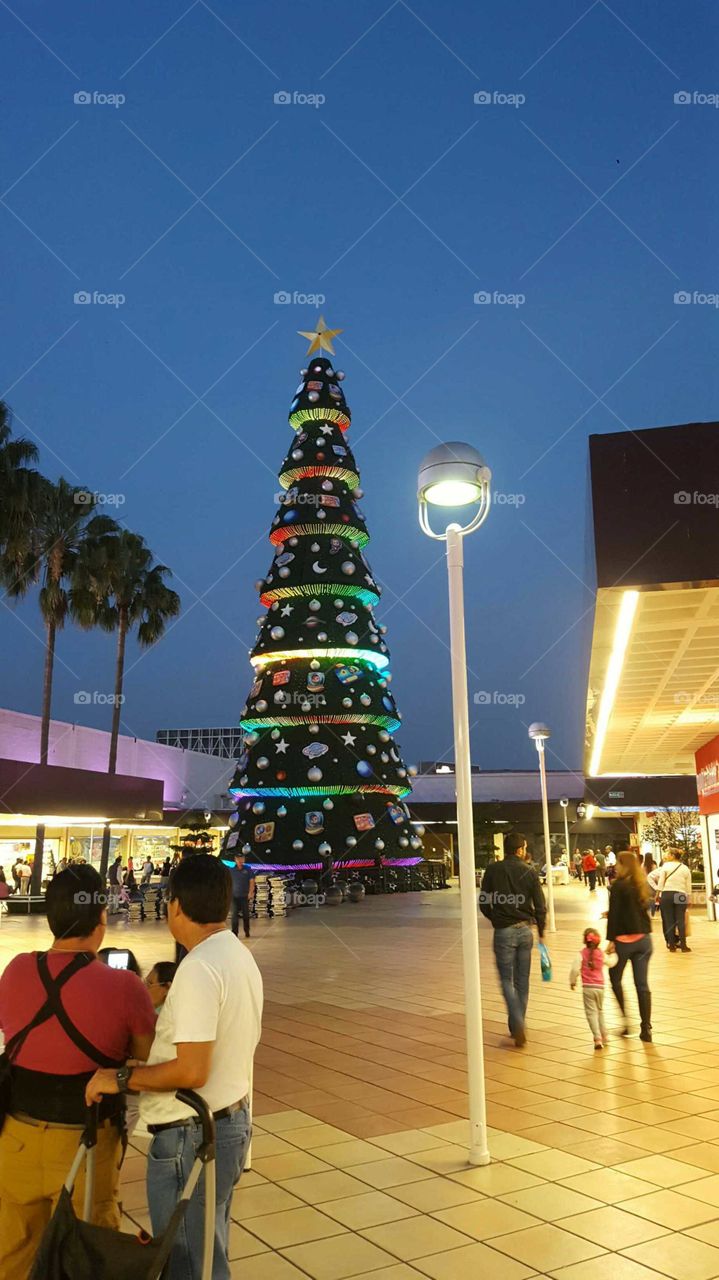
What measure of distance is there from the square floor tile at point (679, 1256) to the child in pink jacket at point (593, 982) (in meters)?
3.79

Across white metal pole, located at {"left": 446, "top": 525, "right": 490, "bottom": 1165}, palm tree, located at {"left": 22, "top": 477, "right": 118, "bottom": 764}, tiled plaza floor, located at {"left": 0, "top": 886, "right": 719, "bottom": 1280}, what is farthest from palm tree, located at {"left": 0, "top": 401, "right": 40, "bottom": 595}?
white metal pole, located at {"left": 446, "top": 525, "right": 490, "bottom": 1165}

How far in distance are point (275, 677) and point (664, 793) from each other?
13909 millimetres

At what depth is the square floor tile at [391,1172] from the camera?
4.69m

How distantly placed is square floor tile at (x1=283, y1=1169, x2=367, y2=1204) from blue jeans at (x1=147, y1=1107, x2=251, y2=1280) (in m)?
1.96

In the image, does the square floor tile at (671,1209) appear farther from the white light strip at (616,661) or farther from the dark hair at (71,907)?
the white light strip at (616,661)

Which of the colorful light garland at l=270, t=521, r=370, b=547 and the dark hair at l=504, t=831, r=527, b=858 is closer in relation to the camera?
the dark hair at l=504, t=831, r=527, b=858

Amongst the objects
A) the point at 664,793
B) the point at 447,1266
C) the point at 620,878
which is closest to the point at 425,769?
the point at 664,793

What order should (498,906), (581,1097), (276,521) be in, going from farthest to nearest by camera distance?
(276,521)
(498,906)
(581,1097)

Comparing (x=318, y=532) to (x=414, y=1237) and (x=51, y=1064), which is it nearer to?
(x=414, y=1237)

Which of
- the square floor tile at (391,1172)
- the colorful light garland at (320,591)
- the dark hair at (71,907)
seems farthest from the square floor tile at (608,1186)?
the colorful light garland at (320,591)

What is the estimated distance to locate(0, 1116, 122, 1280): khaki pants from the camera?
2818 mm

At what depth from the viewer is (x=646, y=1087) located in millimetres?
6426

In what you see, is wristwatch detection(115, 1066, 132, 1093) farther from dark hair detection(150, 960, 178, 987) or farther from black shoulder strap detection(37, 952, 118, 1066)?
dark hair detection(150, 960, 178, 987)

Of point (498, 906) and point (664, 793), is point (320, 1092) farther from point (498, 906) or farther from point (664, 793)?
point (664, 793)
